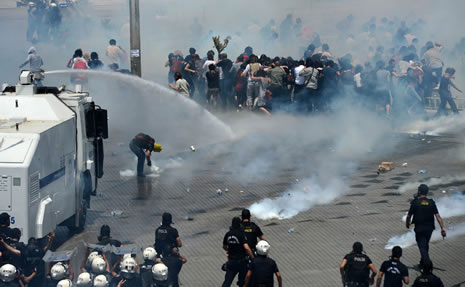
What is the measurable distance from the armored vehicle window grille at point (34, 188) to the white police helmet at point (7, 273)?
1.48 metres

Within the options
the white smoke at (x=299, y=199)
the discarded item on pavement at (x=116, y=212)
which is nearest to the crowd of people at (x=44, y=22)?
the white smoke at (x=299, y=199)

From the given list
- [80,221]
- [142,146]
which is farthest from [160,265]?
[142,146]

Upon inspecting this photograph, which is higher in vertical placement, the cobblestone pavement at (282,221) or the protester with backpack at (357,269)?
the protester with backpack at (357,269)

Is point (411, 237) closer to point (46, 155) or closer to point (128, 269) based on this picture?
point (128, 269)

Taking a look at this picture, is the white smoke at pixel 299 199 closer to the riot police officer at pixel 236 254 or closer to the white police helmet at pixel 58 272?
the riot police officer at pixel 236 254

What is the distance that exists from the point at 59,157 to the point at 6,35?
2988 cm

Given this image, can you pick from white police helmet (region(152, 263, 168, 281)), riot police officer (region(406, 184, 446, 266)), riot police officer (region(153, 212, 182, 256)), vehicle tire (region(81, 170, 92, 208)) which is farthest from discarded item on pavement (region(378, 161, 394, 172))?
white police helmet (region(152, 263, 168, 281))

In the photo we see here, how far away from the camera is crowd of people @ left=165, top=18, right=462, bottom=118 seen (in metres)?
23.0

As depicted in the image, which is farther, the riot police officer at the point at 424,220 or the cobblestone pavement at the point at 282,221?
the cobblestone pavement at the point at 282,221

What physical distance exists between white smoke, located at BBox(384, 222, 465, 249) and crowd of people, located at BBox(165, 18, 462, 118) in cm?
987

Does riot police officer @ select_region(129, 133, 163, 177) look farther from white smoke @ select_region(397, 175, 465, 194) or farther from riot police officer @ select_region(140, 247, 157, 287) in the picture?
riot police officer @ select_region(140, 247, 157, 287)

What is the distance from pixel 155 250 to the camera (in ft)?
35.3

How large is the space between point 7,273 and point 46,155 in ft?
7.58

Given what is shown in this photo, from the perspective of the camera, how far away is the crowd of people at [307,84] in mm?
23031
